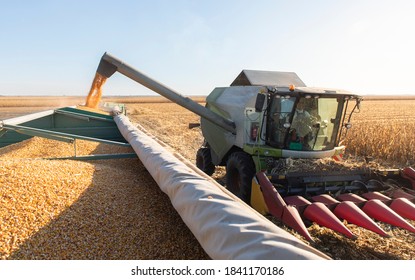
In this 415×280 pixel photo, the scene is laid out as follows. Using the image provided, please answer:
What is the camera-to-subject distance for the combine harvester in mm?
→ 1601

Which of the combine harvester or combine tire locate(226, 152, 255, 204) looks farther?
combine tire locate(226, 152, 255, 204)

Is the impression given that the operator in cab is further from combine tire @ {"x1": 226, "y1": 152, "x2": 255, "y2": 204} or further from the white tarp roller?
the white tarp roller

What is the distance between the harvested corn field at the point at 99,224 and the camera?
218 centimetres

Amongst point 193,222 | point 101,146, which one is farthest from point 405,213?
point 101,146

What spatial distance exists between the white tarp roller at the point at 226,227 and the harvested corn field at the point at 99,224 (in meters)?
0.47

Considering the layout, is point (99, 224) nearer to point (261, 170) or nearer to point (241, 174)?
point (241, 174)

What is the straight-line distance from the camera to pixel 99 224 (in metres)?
2.48

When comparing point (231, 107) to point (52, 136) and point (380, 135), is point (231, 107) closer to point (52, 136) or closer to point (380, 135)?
point (52, 136)

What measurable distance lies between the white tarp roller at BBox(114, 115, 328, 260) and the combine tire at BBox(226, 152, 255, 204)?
2.12 metres

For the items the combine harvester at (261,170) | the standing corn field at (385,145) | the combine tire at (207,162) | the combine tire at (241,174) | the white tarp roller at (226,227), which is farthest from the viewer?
the standing corn field at (385,145)

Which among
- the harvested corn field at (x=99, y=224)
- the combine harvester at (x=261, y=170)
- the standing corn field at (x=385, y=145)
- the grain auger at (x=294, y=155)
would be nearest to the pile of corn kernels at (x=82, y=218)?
the harvested corn field at (x=99, y=224)

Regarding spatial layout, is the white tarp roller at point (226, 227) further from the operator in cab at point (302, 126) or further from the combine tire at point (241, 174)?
the operator in cab at point (302, 126)

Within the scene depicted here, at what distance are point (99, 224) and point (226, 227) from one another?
1.42 metres

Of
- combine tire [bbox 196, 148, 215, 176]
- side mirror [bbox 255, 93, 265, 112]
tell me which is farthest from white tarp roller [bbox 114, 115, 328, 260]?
combine tire [bbox 196, 148, 215, 176]
